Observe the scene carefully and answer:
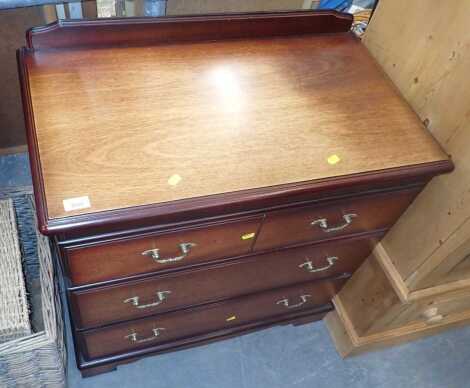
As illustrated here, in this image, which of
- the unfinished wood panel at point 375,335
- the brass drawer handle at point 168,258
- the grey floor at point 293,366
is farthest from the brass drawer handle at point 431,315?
the brass drawer handle at point 168,258

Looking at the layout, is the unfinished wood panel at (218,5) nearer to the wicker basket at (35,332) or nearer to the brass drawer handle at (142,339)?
the wicker basket at (35,332)

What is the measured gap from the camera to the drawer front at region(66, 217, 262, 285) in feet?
3.10

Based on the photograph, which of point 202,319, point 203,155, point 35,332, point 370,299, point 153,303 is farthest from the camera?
point 370,299

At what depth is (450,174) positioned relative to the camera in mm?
1136

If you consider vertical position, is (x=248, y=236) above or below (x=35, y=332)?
above

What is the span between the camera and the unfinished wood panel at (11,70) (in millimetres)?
1454

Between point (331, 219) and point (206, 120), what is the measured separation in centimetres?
40

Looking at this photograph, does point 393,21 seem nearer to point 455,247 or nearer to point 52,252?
point 455,247

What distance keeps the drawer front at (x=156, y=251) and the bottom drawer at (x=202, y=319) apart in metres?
0.30

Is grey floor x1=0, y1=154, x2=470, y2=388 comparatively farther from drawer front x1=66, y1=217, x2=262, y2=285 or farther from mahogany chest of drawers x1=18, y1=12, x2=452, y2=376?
drawer front x1=66, y1=217, x2=262, y2=285

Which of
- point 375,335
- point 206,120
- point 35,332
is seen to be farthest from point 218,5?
point 375,335

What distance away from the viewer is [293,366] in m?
1.66

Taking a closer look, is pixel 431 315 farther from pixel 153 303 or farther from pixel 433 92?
pixel 153 303

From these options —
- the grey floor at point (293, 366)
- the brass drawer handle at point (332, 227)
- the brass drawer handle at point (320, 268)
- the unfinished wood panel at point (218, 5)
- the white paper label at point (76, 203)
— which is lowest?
the grey floor at point (293, 366)
